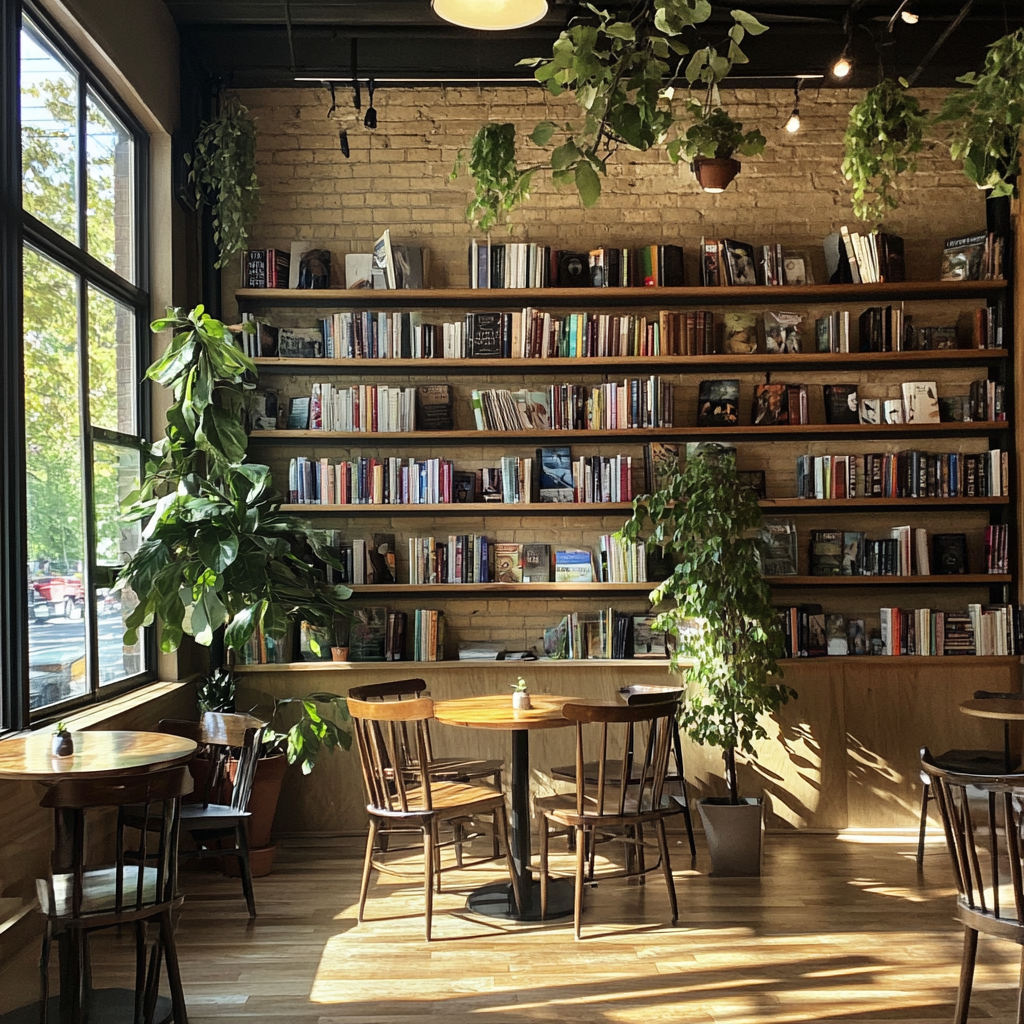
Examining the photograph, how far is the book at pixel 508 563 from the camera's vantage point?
6199 mm

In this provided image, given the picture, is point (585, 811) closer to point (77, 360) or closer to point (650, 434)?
point (650, 434)

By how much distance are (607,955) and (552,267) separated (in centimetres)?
372

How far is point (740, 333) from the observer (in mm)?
6238

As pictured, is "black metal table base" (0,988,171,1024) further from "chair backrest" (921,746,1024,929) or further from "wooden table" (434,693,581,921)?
"chair backrest" (921,746,1024,929)

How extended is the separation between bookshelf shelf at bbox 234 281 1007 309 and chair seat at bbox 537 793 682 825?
2.89m

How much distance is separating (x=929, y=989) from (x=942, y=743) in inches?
95.9

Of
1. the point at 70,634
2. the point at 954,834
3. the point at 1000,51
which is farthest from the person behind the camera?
the point at 70,634

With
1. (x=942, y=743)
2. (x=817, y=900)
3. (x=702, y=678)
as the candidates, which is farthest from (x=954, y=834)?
(x=942, y=743)

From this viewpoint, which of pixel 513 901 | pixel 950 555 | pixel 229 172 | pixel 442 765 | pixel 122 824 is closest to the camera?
pixel 122 824

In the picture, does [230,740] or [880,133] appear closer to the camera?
[230,740]

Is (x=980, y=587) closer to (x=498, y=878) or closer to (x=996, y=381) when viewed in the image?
(x=996, y=381)


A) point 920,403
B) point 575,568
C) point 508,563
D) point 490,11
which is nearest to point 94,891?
point 490,11

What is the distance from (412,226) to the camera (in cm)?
635

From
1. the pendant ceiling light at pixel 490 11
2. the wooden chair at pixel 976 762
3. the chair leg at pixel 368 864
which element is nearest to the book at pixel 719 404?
the wooden chair at pixel 976 762
